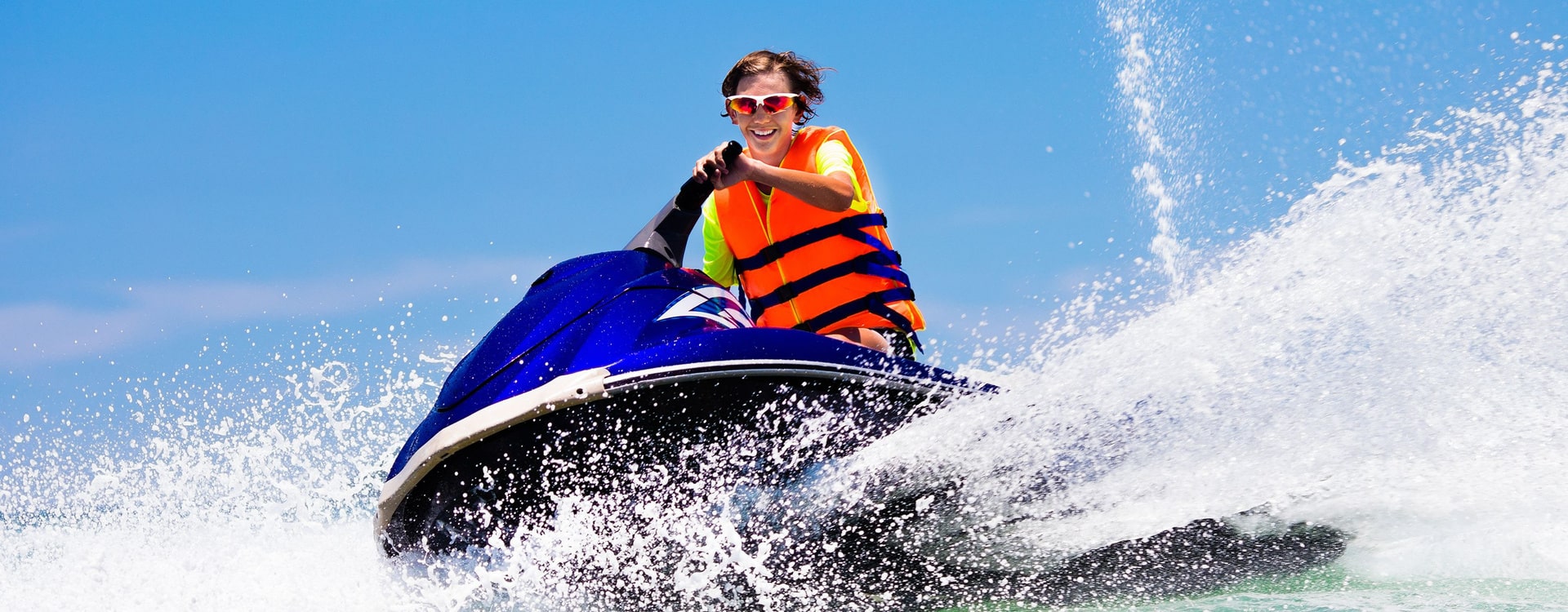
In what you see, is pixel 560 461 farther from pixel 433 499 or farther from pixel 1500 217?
pixel 1500 217

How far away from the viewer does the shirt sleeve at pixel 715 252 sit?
3.53 meters

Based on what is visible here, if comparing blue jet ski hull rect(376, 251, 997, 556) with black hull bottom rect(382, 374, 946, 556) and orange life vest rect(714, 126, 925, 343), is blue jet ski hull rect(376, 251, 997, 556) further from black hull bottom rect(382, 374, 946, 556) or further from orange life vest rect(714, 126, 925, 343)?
orange life vest rect(714, 126, 925, 343)

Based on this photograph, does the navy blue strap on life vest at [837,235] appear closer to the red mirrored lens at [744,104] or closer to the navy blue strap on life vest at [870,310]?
the navy blue strap on life vest at [870,310]

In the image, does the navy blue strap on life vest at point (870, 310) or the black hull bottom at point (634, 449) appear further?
the navy blue strap on life vest at point (870, 310)

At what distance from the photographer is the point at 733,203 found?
3.36m

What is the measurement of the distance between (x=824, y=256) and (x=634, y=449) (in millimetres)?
933

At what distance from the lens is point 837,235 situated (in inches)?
126

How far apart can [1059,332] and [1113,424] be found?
1.06 feet

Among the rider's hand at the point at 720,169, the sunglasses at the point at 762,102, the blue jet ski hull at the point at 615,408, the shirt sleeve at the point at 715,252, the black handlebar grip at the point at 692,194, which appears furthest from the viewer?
the shirt sleeve at the point at 715,252

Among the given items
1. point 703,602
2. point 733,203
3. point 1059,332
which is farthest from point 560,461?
point 1059,332

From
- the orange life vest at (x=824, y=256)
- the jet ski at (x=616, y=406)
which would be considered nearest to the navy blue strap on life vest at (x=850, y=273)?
the orange life vest at (x=824, y=256)

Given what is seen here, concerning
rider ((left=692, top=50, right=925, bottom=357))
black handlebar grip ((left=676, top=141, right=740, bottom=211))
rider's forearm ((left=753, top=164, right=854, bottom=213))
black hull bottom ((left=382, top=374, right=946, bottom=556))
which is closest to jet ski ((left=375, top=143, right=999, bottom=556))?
black hull bottom ((left=382, top=374, right=946, bottom=556))

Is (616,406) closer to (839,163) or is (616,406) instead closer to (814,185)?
(814,185)

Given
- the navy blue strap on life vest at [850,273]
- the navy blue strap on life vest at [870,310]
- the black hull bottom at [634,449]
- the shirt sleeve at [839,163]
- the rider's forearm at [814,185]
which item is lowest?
the black hull bottom at [634,449]
